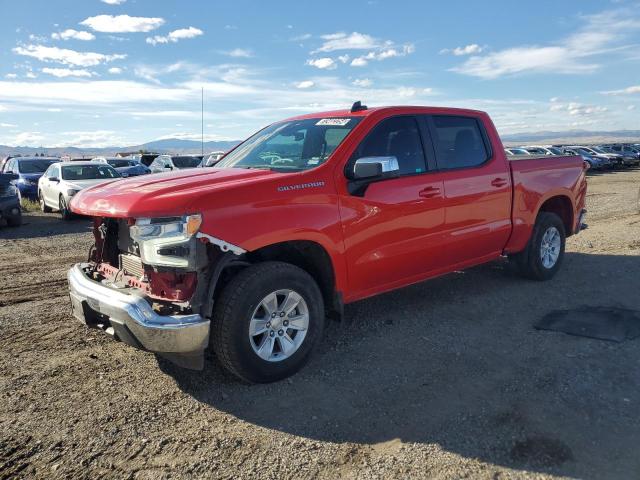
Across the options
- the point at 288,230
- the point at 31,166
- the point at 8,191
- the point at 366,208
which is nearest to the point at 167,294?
the point at 288,230

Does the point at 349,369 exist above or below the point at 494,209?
below

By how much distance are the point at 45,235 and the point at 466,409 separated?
412 inches

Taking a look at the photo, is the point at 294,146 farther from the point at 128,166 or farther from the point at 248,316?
the point at 128,166

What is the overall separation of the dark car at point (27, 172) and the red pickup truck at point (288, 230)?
15.8 metres

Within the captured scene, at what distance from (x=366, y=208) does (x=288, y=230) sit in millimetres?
817

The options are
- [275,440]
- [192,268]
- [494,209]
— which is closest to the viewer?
[275,440]

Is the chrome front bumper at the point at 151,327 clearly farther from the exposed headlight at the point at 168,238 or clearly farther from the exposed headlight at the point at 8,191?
the exposed headlight at the point at 8,191

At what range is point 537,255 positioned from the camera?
249 inches

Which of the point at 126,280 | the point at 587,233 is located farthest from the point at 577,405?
the point at 587,233

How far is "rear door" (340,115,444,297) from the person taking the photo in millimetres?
4312

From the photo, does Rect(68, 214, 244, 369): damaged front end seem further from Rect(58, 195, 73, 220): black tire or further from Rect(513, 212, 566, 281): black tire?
Rect(58, 195, 73, 220): black tire

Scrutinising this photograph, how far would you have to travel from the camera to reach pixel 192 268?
347cm

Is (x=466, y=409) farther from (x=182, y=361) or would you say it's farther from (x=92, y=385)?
(x=92, y=385)

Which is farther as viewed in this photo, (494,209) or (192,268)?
(494,209)
